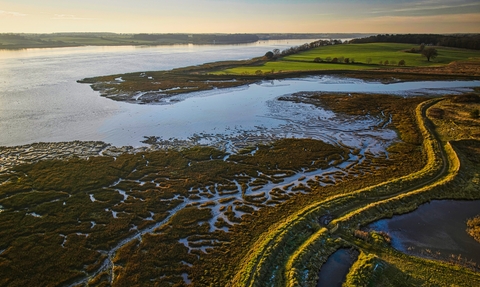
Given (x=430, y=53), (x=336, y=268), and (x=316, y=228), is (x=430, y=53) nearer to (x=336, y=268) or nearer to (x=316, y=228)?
(x=316, y=228)

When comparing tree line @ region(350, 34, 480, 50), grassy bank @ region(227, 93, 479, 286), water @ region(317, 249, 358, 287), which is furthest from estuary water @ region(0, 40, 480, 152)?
tree line @ region(350, 34, 480, 50)

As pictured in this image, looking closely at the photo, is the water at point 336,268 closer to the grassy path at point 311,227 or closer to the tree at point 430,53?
the grassy path at point 311,227

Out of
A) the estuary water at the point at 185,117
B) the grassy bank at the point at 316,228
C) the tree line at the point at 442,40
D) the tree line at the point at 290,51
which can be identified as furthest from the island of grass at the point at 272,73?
the grassy bank at the point at 316,228

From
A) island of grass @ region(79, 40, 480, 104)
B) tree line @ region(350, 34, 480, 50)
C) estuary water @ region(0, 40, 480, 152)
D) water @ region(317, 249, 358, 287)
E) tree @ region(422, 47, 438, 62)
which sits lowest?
water @ region(317, 249, 358, 287)

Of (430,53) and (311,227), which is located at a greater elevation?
(430,53)

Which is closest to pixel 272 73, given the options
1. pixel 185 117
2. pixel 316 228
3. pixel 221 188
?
pixel 185 117

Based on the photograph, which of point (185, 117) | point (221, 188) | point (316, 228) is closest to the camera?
point (316, 228)

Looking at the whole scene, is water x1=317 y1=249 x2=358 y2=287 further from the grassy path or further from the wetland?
the grassy path
